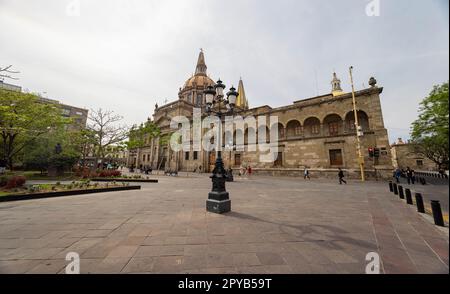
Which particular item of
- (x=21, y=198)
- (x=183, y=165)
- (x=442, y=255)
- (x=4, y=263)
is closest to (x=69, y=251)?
(x=4, y=263)

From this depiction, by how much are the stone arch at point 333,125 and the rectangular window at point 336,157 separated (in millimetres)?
2053

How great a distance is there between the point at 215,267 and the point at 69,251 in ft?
8.36

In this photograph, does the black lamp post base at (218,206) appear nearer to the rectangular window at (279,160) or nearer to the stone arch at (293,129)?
the rectangular window at (279,160)

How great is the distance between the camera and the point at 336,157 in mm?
19391

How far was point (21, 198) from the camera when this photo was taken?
7.24m

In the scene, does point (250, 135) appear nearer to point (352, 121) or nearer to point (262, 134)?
point (262, 134)

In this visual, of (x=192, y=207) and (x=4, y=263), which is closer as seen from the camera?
(x=4, y=263)

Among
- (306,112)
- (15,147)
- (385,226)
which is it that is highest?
(306,112)

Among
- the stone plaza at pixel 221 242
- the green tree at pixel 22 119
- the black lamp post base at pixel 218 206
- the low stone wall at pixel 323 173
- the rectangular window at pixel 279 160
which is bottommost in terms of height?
the stone plaza at pixel 221 242

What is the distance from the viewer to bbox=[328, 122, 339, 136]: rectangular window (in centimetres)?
2000

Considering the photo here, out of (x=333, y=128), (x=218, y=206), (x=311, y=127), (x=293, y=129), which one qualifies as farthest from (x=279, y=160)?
(x=218, y=206)

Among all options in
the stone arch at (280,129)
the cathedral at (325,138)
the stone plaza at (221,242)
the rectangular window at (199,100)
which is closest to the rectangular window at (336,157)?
the cathedral at (325,138)

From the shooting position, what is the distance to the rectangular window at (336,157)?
62.7 feet
